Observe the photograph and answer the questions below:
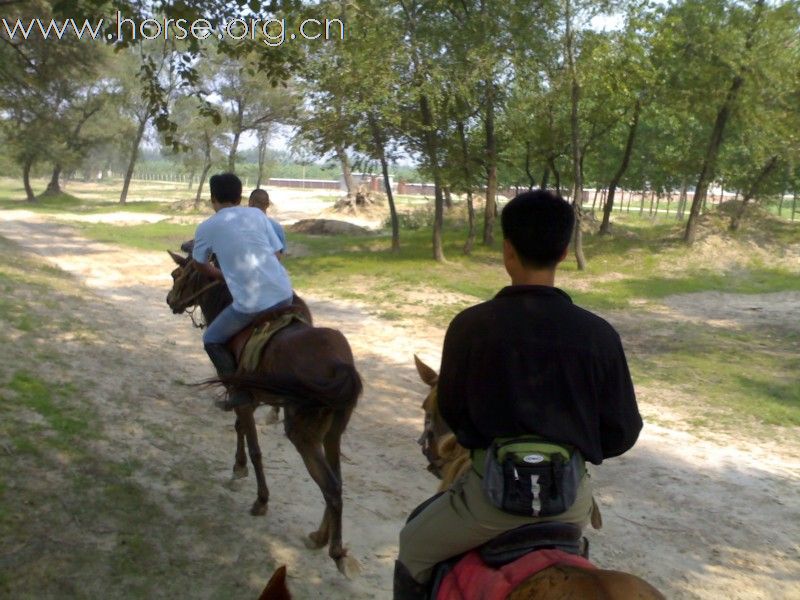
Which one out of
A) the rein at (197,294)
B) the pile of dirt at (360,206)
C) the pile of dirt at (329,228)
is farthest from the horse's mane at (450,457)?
the pile of dirt at (360,206)

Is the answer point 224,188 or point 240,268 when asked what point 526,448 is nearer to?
point 240,268

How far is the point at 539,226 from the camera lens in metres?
2.37

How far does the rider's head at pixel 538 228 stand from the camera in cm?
237

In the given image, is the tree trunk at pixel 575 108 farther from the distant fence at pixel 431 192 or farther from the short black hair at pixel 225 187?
the distant fence at pixel 431 192

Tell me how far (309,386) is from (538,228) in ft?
9.15

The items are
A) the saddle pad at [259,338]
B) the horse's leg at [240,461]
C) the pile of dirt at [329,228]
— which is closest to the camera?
the saddle pad at [259,338]

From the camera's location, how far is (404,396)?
9.86 m

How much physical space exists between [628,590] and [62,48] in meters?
12.8

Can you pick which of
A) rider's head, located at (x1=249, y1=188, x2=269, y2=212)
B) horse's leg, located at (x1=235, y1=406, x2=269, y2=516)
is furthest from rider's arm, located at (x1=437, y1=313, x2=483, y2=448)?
rider's head, located at (x1=249, y1=188, x2=269, y2=212)

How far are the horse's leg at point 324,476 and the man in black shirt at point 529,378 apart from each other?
251 cm

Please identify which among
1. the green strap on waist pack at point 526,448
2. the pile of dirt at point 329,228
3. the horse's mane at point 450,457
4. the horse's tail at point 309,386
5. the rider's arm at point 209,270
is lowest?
the pile of dirt at point 329,228

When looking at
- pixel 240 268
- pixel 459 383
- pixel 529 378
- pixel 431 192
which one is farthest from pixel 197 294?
pixel 431 192

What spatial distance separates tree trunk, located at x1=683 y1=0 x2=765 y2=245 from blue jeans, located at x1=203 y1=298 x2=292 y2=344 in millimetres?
23025

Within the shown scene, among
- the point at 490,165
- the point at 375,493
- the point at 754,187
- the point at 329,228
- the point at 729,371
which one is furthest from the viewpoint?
the point at 329,228
